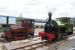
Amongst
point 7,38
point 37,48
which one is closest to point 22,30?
point 7,38

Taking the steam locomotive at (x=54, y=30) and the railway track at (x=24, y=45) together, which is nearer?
the railway track at (x=24, y=45)

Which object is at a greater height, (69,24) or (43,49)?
(69,24)

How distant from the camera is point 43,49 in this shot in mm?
13133

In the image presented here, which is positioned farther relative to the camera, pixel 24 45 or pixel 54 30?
pixel 54 30

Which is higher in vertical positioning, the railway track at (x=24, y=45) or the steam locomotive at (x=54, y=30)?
the steam locomotive at (x=54, y=30)

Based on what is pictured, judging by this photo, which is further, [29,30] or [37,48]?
[29,30]

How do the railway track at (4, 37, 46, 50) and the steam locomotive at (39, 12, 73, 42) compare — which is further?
the steam locomotive at (39, 12, 73, 42)

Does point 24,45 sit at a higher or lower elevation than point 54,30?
lower

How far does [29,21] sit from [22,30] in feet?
5.23

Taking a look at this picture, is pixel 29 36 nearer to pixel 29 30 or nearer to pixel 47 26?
pixel 29 30

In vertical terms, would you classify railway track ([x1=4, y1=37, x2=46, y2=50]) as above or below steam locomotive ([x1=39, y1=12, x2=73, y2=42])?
below

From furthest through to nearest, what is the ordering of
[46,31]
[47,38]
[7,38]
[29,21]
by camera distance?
[29,21]
[7,38]
[46,31]
[47,38]

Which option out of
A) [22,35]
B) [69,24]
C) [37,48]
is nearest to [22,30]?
[22,35]

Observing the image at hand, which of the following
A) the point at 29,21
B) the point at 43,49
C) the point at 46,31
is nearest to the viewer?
the point at 43,49
